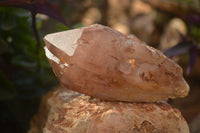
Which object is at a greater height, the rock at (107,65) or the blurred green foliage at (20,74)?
the rock at (107,65)

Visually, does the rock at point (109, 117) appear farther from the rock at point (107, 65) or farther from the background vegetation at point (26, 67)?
the background vegetation at point (26, 67)

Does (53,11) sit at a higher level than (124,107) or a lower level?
higher

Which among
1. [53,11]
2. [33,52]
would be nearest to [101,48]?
[53,11]

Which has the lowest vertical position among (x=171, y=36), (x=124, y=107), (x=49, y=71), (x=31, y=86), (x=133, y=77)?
(x=171, y=36)

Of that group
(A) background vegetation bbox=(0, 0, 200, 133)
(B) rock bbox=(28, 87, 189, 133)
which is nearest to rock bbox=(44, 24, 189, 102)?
(B) rock bbox=(28, 87, 189, 133)

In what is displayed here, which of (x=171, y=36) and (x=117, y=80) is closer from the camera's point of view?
(x=117, y=80)

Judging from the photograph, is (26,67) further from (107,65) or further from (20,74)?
(107,65)

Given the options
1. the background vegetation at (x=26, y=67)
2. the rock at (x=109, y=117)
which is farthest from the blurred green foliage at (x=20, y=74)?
the rock at (x=109, y=117)

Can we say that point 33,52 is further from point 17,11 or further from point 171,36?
point 171,36
